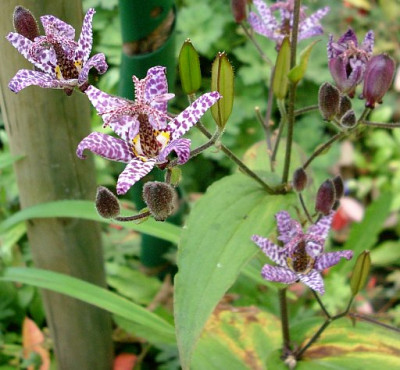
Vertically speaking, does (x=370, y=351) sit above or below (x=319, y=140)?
below

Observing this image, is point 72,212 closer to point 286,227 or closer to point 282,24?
point 286,227

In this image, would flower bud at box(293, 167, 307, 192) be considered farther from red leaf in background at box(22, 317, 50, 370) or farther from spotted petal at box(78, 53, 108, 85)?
red leaf in background at box(22, 317, 50, 370)

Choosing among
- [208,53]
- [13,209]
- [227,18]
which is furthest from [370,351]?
[227,18]

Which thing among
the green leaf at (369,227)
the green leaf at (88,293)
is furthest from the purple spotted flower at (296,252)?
the green leaf at (369,227)

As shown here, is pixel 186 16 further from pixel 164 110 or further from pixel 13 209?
pixel 164 110

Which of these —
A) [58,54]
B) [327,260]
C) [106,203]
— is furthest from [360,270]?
[58,54]

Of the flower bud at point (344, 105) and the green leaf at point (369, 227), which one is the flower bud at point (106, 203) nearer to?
the flower bud at point (344, 105)

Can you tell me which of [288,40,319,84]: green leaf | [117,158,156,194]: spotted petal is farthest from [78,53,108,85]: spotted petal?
[288,40,319,84]: green leaf
